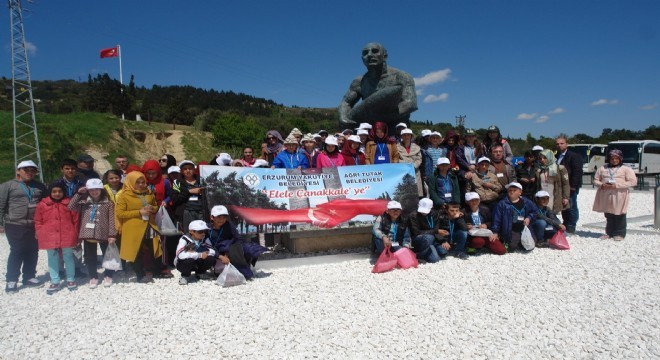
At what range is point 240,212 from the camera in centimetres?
602

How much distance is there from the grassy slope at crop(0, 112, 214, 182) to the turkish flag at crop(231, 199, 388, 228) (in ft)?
65.4

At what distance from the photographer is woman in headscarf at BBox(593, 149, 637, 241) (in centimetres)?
708

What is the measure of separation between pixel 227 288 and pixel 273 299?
77cm

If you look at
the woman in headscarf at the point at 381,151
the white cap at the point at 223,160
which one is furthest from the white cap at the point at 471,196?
the white cap at the point at 223,160

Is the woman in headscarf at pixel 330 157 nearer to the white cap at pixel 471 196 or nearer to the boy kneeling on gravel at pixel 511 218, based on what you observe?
→ the white cap at pixel 471 196

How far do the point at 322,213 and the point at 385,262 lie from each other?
4.43 feet

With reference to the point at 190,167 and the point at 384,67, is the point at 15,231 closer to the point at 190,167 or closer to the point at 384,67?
the point at 190,167

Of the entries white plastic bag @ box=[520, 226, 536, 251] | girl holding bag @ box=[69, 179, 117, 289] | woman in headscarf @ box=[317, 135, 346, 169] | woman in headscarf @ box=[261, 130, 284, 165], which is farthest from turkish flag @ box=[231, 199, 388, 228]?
white plastic bag @ box=[520, 226, 536, 251]

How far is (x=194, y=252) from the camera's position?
5.19 m

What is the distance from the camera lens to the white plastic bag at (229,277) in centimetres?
509

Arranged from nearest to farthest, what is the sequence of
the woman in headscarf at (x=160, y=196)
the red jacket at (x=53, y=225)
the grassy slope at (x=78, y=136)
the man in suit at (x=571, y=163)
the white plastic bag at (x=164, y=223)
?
the red jacket at (x=53, y=225), the white plastic bag at (x=164, y=223), the woman in headscarf at (x=160, y=196), the man in suit at (x=571, y=163), the grassy slope at (x=78, y=136)

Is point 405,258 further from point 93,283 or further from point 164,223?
point 93,283

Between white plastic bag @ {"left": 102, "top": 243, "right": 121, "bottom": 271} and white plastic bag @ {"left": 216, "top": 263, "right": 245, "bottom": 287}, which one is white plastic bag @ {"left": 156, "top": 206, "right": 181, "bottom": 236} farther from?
white plastic bag @ {"left": 216, "top": 263, "right": 245, "bottom": 287}

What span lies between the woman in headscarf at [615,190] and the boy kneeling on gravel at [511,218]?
6.22 ft
